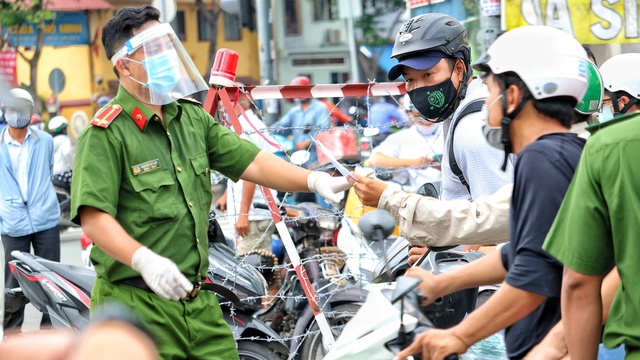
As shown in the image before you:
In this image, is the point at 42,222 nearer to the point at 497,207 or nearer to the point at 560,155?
the point at 497,207

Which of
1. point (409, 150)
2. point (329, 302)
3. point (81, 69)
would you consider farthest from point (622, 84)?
point (81, 69)

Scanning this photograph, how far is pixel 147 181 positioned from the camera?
388 centimetres

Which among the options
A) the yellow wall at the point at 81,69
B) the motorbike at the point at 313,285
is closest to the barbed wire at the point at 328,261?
the motorbike at the point at 313,285

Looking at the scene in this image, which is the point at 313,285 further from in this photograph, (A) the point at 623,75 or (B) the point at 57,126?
(B) the point at 57,126

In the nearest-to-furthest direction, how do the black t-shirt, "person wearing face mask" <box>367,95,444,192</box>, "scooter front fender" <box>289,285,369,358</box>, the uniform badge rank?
the black t-shirt < the uniform badge < "scooter front fender" <box>289,285,369,358</box> < "person wearing face mask" <box>367,95,444,192</box>

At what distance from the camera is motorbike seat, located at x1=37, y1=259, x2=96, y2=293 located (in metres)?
5.96

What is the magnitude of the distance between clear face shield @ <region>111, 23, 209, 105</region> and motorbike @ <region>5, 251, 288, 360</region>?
6.31 ft

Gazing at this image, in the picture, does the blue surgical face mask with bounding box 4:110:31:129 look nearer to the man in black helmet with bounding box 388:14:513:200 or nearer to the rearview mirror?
the rearview mirror

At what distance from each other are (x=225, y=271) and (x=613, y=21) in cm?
598

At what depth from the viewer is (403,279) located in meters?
2.91

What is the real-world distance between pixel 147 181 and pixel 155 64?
52 centimetres

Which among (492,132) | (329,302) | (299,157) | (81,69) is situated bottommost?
(81,69)

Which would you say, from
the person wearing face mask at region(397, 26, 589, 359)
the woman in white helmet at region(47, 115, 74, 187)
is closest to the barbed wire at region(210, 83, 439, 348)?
the person wearing face mask at region(397, 26, 589, 359)

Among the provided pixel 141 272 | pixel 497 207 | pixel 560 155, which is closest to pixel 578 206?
pixel 560 155
